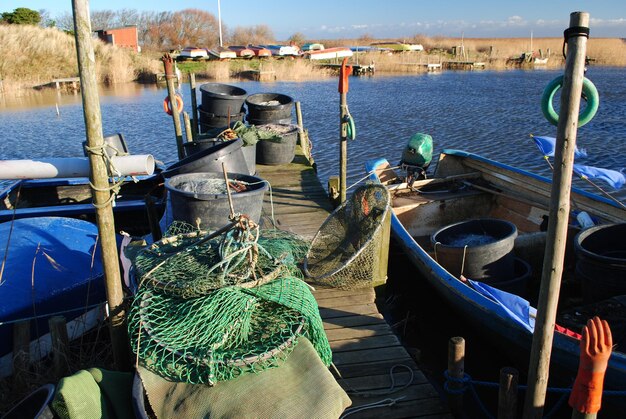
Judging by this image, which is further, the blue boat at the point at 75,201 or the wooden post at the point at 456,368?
the blue boat at the point at 75,201

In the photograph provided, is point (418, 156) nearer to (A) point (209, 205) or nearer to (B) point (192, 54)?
(A) point (209, 205)

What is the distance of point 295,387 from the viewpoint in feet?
10.4

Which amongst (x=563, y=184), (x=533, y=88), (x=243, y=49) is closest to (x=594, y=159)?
(x=563, y=184)

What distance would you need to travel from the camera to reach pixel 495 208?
8.39m

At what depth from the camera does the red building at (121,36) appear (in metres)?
56.7

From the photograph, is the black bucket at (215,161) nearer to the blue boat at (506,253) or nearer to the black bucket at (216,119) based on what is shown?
the blue boat at (506,253)

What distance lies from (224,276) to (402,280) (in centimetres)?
461

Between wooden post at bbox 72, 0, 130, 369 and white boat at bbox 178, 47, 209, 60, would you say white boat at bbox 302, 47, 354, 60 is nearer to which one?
white boat at bbox 178, 47, 209, 60

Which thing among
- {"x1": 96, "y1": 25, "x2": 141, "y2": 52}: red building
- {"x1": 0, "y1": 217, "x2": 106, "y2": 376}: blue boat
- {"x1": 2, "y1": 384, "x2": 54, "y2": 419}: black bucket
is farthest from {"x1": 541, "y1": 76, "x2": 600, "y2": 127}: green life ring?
{"x1": 96, "y1": 25, "x2": 141, "y2": 52}: red building

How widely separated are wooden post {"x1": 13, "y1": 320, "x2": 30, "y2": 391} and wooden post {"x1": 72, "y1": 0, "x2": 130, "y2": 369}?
1.22 metres

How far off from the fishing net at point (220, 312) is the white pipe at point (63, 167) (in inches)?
26.9

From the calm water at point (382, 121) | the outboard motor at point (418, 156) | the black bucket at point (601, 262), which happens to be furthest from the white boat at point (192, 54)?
the black bucket at point (601, 262)

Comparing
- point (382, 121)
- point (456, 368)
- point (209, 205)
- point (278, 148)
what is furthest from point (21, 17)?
point (456, 368)

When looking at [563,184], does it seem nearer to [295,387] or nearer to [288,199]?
[295,387]
